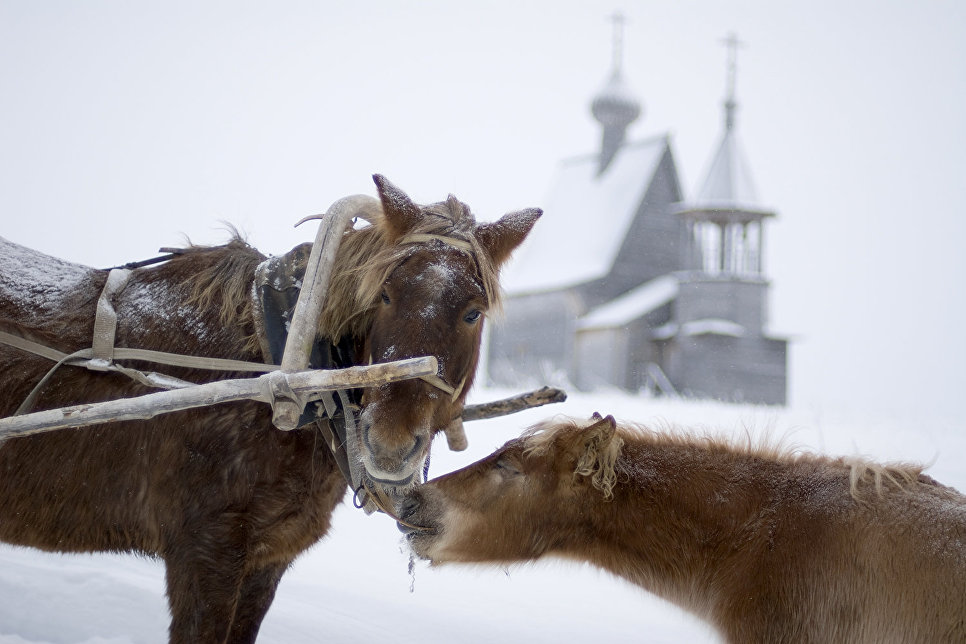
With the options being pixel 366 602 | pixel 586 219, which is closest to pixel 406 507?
pixel 366 602

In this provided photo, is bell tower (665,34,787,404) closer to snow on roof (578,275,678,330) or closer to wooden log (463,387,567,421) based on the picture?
snow on roof (578,275,678,330)

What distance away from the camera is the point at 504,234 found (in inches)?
126

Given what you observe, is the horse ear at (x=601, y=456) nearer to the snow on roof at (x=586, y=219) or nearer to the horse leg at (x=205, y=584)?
the horse leg at (x=205, y=584)

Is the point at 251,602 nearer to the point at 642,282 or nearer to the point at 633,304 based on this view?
the point at 633,304

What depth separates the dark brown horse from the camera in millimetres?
2801

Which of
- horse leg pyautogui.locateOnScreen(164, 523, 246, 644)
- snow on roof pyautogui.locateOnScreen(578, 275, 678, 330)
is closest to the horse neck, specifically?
horse leg pyautogui.locateOnScreen(164, 523, 246, 644)

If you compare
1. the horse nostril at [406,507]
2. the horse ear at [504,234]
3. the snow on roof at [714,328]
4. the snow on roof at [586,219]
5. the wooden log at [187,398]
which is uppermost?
the snow on roof at [586,219]

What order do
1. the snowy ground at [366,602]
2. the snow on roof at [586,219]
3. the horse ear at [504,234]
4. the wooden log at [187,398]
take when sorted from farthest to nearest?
the snow on roof at [586,219], the snowy ground at [366,602], the horse ear at [504,234], the wooden log at [187,398]

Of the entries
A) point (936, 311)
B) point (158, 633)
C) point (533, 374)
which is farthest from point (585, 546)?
point (936, 311)

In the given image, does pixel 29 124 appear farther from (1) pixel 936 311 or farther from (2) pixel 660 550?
(1) pixel 936 311

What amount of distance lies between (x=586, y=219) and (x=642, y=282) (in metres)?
3.46

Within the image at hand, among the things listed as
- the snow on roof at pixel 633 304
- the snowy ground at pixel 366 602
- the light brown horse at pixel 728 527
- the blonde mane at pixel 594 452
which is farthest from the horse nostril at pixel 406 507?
the snow on roof at pixel 633 304

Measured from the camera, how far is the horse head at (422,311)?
269cm

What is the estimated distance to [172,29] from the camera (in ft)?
125
